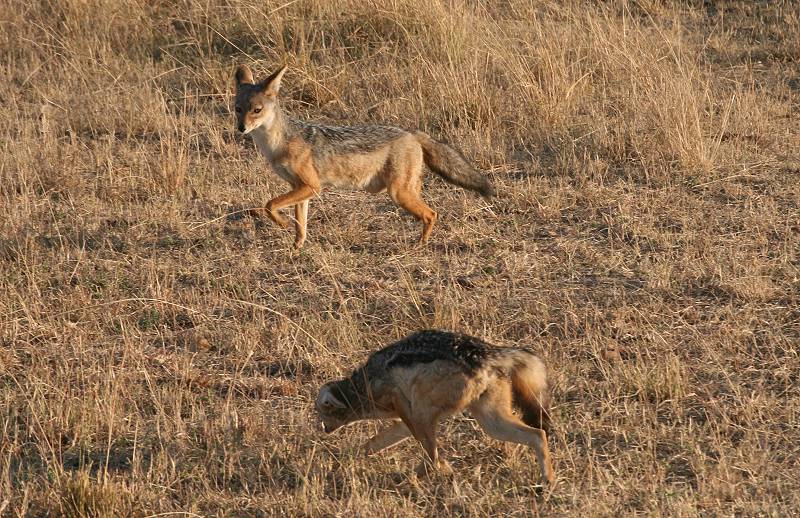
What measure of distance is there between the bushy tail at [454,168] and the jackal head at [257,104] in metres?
1.14

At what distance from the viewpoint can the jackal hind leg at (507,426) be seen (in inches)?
192

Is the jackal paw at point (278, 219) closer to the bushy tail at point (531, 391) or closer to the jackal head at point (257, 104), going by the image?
the jackal head at point (257, 104)

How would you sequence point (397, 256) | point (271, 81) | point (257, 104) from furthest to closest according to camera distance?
1. point (271, 81)
2. point (257, 104)
3. point (397, 256)

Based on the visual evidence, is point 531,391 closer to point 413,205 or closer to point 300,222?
point 413,205

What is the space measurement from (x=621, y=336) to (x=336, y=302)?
1.77 m

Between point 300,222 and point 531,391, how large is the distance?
11.9ft

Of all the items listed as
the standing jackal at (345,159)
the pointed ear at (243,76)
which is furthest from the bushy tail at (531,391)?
the pointed ear at (243,76)

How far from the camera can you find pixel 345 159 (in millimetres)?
8375

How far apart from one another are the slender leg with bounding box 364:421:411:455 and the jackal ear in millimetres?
212

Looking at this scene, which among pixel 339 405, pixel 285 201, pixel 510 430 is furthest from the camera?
pixel 285 201

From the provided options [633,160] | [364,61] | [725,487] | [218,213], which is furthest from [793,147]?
[725,487]

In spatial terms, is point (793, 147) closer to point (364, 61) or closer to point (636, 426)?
point (364, 61)

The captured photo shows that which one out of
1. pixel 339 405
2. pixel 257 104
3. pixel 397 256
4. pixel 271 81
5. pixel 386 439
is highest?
pixel 271 81

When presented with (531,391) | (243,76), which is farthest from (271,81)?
(531,391)
